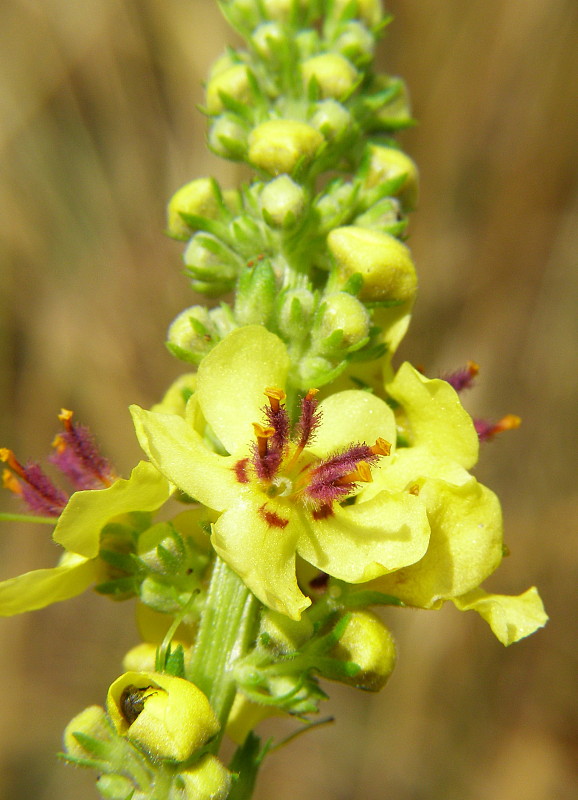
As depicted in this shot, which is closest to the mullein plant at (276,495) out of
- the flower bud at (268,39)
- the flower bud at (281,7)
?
the flower bud at (268,39)

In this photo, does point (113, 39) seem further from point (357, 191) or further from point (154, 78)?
point (357, 191)

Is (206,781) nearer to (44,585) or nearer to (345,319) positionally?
(44,585)

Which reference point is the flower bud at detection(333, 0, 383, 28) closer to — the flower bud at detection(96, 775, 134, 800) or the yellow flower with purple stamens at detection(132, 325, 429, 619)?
the yellow flower with purple stamens at detection(132, 325, 429, 619)

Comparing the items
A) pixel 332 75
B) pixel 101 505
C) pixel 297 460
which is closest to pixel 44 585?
pixel 101 505

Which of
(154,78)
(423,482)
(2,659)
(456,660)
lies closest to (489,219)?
(154,78)

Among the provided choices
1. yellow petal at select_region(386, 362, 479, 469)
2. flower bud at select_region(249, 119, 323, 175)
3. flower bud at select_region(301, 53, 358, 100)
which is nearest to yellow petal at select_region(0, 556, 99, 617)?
yellow petal at select_region(386, 362, 479, 469)

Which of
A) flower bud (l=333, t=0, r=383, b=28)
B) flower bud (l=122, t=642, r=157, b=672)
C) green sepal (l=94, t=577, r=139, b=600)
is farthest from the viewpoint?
flower bud (l=333, t=0, r=383, b=28)

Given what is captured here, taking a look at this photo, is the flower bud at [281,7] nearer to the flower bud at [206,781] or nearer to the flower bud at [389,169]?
the flower bud at [389,169]
